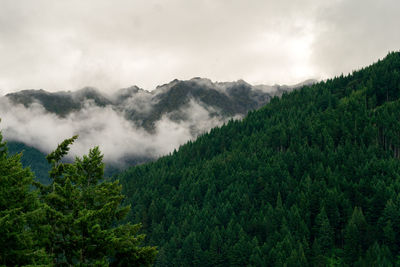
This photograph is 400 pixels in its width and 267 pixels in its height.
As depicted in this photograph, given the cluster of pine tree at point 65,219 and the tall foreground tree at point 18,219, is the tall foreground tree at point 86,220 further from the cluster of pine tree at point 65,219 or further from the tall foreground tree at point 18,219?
the tall foreground tree at point 18,219

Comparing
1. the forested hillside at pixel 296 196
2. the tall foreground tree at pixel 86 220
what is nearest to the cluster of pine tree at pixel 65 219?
the tall foreground tree at pixel 86 220

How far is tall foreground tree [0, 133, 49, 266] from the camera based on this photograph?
1830cm

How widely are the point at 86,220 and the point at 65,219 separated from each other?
4.73ft

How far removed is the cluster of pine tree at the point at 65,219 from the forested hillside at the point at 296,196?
76.3 m

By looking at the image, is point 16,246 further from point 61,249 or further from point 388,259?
point 388,259

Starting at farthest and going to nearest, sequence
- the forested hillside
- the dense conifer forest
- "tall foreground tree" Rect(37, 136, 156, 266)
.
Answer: the forested hillside
the dense conifer forest
"tall foreground tree" Rect(37, 136, 156, 266)

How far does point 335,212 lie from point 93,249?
328 feet

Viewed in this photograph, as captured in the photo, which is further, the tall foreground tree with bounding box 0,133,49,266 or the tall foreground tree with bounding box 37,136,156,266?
the tall foreground tree with bounding box 37,136,156,266

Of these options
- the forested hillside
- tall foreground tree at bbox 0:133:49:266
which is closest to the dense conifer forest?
tall foreground tree at bbox 0:133:49:266

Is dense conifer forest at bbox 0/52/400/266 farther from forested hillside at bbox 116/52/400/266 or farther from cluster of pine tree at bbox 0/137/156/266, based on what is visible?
forested hillside at bbox 116/52/400/266

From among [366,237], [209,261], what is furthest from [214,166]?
[366,237]

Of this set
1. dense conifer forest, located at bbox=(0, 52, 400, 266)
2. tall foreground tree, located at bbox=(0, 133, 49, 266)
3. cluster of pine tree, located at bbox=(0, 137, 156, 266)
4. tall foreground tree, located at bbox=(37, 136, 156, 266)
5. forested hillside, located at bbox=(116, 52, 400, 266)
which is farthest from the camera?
forested hillside, located at bbox=(116, 52, 400, 266)

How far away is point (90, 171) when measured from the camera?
928 inches

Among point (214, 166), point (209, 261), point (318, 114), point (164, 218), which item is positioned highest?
point (318, 114)
